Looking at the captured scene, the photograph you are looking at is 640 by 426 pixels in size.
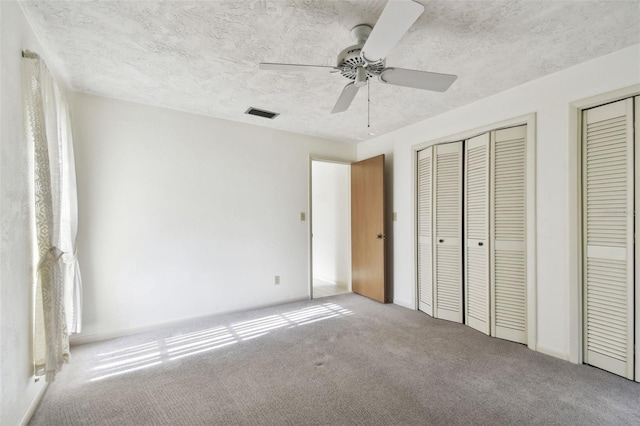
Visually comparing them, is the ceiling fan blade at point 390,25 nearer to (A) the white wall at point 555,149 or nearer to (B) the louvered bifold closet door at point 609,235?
(A) the white wall at point 555,149

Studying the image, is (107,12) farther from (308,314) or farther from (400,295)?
(400,295)

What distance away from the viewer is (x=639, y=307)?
2049mm

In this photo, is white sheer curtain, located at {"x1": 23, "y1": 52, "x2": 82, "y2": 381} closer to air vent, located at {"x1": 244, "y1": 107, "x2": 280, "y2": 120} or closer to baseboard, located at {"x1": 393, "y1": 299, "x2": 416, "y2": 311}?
air vent, located at {"x1": 244, "y1": 107, "x2": 280, "y2": 120}

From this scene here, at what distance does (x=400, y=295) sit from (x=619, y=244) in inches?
90.5

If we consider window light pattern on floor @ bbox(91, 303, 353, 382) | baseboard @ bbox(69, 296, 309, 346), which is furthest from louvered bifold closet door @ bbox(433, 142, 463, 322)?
baseboard @ bbox(69, 296, 309, 346)

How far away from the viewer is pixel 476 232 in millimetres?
3049

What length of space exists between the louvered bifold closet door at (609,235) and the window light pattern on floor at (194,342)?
7.58 feet

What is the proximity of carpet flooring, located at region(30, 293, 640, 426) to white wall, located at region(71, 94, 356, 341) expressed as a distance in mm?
451

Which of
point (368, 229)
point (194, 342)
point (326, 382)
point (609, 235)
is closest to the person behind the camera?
point (326, 382)

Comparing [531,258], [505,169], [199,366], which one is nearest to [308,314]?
[199,366]

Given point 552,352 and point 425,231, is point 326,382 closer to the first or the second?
point 552,352

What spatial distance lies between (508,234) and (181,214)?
11.5 feet

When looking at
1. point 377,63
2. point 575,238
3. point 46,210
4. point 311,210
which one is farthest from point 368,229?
point 46,210

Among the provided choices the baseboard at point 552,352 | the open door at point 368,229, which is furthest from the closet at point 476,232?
the open door at point 368,229
